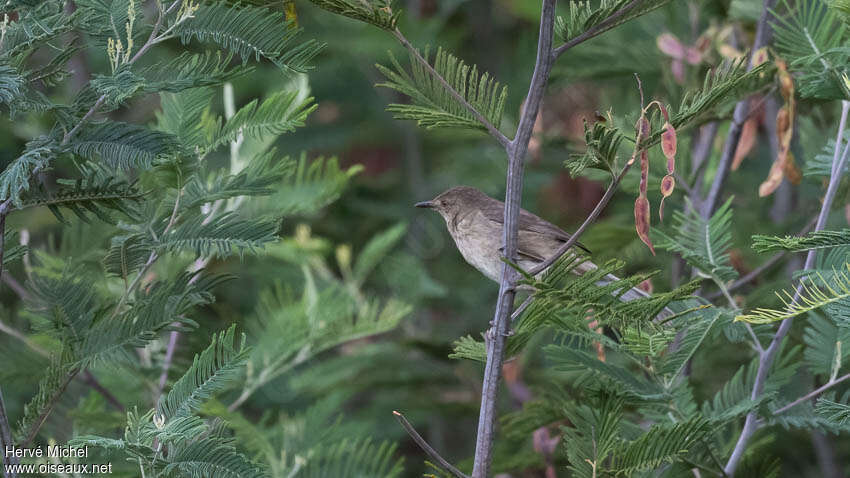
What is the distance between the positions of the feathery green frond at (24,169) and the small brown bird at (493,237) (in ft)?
5.64

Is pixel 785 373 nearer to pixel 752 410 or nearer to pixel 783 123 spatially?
pixel 752 410

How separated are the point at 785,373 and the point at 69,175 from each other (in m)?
4.60

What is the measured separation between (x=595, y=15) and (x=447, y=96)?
36 cm

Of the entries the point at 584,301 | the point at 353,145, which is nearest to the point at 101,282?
the point at 584,301

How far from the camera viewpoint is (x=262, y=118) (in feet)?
7.96

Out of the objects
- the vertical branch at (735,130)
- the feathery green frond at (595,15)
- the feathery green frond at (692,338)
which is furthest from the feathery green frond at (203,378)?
the vertical branch at (735,130)

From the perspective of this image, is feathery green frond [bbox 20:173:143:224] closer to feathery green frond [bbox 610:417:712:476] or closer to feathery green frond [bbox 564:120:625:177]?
feathery green frond [bbox 564:120:625:177]

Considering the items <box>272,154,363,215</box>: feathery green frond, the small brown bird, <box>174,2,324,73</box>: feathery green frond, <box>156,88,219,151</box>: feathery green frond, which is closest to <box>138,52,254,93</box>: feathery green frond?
<box>174,2,324,73</box>: feathery green frond

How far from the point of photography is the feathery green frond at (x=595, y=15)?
6.41 ft

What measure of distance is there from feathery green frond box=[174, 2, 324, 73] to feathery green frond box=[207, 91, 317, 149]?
0.96 feet

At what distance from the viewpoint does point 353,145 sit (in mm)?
7219

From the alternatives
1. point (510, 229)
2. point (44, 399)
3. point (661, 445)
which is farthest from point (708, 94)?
point (44, 399)

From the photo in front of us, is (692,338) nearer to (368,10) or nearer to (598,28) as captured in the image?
(598,28)

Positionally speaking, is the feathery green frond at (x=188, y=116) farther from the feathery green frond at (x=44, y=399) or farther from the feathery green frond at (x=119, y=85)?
the feathery green frond at (x=44, y=399)
